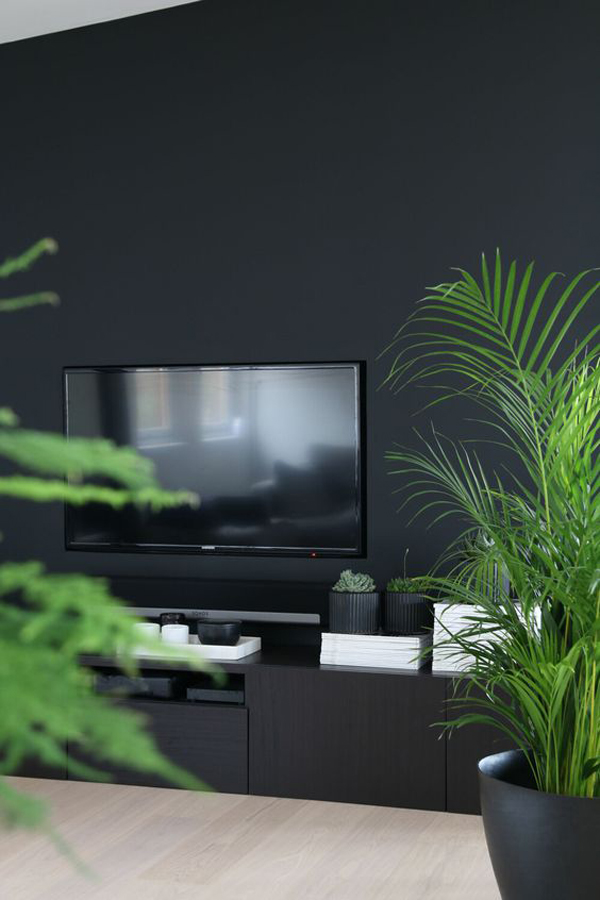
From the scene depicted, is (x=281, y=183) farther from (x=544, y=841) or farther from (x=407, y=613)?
(x=544, y=841)

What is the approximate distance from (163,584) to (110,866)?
150cm

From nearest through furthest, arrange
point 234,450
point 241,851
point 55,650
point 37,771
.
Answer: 1. point 55,650
2. point 241,851
3. point 37,771
4. point 234,450

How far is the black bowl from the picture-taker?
4.21 m

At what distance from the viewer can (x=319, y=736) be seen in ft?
13.1

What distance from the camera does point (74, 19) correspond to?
479 cm

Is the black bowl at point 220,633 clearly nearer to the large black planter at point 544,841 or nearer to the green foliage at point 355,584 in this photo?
the green foliage at point 355,584


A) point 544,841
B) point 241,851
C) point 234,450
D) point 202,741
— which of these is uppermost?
point 234,450

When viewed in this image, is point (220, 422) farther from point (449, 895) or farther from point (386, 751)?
point (449, 895)

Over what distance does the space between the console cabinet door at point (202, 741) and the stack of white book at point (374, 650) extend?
14.0 inches

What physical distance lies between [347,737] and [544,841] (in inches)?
62.2

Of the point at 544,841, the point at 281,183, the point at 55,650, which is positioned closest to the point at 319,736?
the point at 544,841

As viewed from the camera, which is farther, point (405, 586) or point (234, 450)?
point (234, 450)

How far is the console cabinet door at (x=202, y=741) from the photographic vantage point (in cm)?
408

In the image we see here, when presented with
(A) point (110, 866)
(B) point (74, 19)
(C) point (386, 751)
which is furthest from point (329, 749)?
(B) point (74, 19)
